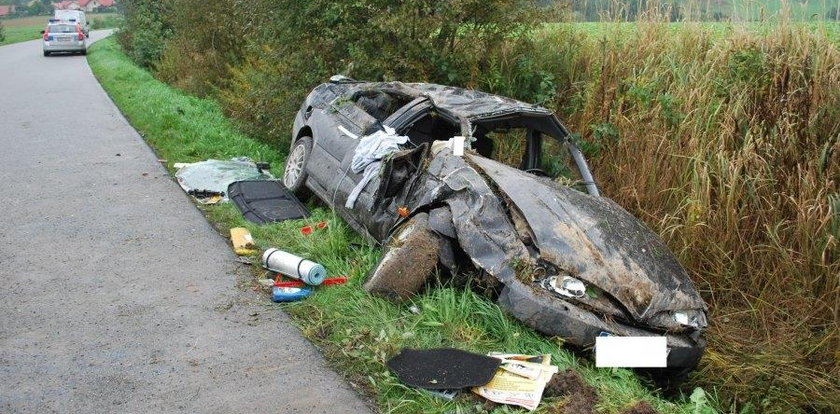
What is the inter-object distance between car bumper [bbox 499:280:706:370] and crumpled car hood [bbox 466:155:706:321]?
0.21 metres

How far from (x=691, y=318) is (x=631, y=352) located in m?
0.65

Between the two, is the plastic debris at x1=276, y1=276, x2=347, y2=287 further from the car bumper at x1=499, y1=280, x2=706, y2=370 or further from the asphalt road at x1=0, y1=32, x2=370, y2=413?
the car bumper at x1=499, y1=280, x2=706, y2=370

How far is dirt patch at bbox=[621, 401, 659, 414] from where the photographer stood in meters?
4.43

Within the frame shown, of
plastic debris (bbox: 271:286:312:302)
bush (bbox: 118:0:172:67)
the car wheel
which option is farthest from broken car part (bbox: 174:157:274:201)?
bush (bbox: 118:0:172:67)

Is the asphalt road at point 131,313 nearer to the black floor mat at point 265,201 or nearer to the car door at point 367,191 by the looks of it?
the black floor mat at point 265,201

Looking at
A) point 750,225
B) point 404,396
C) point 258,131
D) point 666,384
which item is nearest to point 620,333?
point 666,384

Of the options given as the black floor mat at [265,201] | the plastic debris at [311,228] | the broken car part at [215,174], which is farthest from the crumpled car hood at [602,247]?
the broken car part at [215,174]

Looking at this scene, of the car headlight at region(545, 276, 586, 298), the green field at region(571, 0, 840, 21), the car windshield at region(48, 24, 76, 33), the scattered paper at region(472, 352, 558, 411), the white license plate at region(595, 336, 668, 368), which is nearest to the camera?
the scattered paper at region(472, 352, 558, 411)

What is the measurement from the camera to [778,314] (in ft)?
21.6

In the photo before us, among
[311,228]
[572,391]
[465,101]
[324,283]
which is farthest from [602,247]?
[311,228]

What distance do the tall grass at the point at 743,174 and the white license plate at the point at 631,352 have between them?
1039mm

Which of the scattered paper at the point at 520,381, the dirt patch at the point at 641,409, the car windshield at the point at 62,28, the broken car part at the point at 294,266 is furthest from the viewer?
the car windshield at the point at 62,28

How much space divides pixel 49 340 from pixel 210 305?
3.74ft

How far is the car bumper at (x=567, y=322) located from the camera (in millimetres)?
5223
